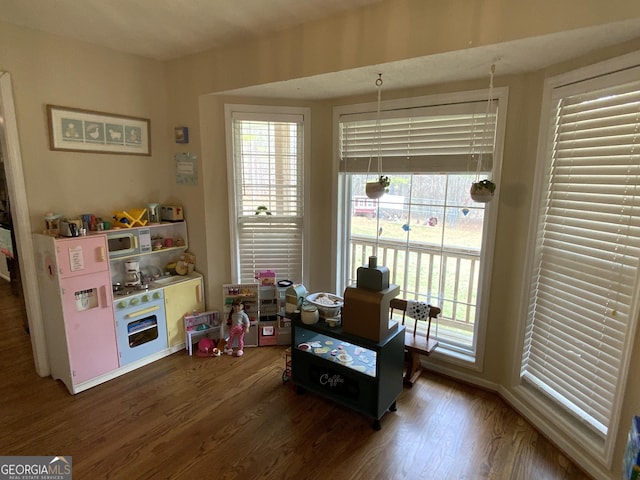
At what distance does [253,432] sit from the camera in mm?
2078

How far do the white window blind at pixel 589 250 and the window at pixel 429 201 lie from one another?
377 millimetres

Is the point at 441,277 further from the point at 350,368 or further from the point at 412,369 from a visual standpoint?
the point at 350,368

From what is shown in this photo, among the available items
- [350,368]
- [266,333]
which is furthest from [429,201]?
[266,333]

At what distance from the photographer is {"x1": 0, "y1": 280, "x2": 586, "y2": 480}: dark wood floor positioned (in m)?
1.83

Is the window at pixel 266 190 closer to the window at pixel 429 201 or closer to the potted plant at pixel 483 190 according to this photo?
the window at pixel 429 201

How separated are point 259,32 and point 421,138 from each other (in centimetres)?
134

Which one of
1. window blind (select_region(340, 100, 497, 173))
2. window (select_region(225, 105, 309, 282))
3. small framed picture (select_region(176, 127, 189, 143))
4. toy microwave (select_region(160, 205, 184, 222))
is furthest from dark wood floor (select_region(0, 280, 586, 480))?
small framed picture (select_region(176, 127, 189, 143))

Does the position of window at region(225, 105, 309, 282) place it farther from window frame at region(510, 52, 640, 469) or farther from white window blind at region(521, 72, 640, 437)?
white window blind at region(521, 72, 640, 437)

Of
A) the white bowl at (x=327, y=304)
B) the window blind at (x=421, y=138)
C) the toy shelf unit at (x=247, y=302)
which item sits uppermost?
the window blind at (x=421, y=138)

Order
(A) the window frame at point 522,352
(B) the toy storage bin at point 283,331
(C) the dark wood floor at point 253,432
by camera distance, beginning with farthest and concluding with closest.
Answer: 1. (B) the toy storage bin at point 283,331
2. (C) the dark wood floor at point 253,432
3. (A) the window frame at point 522,352

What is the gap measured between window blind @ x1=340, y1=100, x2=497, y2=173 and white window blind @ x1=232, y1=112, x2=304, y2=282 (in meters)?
0.48

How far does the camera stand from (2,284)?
453 cm

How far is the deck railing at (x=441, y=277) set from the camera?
2586 mm

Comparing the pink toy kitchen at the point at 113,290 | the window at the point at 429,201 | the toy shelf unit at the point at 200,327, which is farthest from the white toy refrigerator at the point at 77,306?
the window at the point at 429,201
